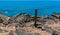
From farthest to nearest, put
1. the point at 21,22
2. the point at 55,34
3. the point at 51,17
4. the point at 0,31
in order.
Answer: the point at 51,17 < the point at 21,22 < the point at 0,31 < the point at 55,34

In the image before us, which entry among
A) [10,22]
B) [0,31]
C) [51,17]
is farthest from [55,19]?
[0,31]

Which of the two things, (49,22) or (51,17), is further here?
(51,17)

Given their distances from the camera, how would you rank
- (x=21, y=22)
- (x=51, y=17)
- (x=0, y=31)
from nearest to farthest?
(x=0, y=31) → (x=21, y=22) → (x=51, y=17)

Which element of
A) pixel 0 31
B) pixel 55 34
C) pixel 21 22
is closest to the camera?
pixel 55 34

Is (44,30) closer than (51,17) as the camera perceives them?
Yes

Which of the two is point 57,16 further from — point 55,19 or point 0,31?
point 0,31

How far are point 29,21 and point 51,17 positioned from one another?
1.44m

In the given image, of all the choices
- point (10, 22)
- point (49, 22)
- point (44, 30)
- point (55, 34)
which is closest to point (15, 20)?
point (10, 22)

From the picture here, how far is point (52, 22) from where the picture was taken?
14.4m

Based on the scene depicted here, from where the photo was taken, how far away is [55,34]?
9.81 meters

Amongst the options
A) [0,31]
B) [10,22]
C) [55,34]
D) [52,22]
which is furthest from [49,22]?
[55,34]

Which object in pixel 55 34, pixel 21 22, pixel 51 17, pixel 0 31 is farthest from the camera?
pixel 51 17

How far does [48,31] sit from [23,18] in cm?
316

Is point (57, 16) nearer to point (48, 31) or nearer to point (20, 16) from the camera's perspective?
point (20, 16)
